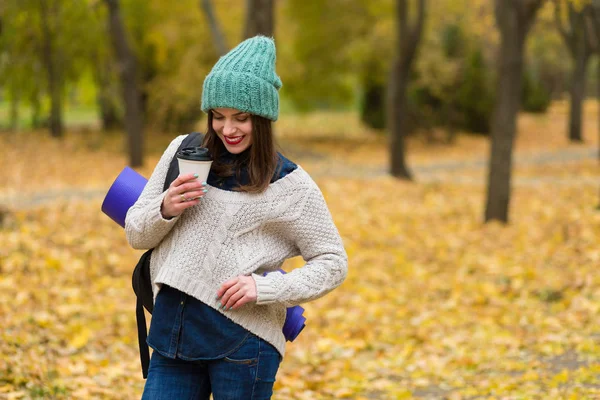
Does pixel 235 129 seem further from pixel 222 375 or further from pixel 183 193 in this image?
pixel 222 375

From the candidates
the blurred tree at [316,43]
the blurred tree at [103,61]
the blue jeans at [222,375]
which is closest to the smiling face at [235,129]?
the blue jeans at [222,375]

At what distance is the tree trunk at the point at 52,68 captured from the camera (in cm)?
2023

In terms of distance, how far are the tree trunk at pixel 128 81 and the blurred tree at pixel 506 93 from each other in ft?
28.2

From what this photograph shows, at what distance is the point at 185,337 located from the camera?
8.77ft

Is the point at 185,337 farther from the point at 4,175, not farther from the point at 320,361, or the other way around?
the point at 4,175

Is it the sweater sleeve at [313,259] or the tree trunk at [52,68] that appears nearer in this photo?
the sweater sleeve at [313,259]

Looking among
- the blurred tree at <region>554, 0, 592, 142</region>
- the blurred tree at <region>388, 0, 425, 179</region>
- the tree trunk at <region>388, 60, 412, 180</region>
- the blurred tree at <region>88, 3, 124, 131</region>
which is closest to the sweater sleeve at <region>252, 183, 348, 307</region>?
the blurred tree at <region>388, 0, 425, 179</region>

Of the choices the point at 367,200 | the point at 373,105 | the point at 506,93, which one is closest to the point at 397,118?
the point at 367,200

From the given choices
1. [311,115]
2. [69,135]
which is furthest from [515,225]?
[311,115]

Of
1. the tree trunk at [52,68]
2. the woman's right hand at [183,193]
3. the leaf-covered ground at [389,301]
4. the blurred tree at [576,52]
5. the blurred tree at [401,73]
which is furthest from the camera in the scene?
the blurred tree at [576,52]

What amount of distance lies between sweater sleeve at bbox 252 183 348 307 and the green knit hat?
→ 0.36 m

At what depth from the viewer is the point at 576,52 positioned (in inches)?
972

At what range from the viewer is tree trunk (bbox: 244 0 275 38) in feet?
39.9

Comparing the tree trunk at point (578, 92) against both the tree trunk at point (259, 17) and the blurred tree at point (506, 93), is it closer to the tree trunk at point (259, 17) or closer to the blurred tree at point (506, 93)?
the blurred tree at point (506, 93)
